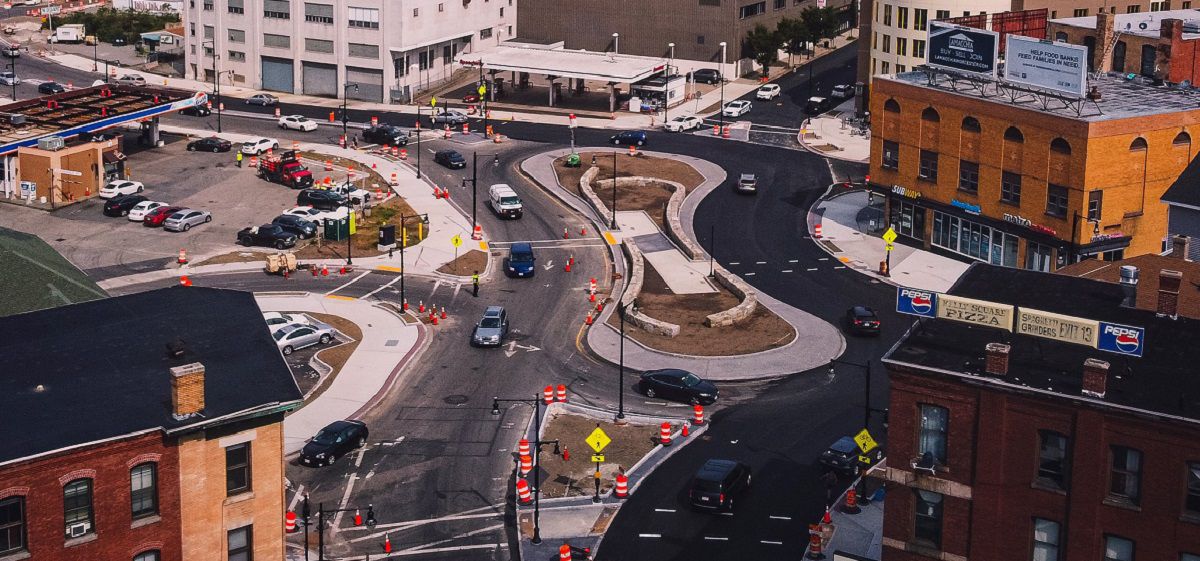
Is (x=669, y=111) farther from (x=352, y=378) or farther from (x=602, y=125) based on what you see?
(x=352, y=378)

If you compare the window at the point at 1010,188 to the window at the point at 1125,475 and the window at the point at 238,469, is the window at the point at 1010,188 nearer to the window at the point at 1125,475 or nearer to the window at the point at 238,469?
the window at the point at 1125,475

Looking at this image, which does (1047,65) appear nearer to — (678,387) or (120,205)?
(678,387)

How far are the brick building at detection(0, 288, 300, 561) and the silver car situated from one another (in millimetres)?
31866

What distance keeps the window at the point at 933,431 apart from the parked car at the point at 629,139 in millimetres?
90063

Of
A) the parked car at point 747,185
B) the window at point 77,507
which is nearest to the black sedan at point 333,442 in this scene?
the window at point 77,507

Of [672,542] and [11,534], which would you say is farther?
[672,542]

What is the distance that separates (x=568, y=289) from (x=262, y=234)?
74.2 feet

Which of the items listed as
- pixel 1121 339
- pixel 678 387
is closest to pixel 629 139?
pixel 678 387

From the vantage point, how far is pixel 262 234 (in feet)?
365

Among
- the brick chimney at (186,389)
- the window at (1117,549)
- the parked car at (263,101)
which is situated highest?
the brick chimney at (186,389)

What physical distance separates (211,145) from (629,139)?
36.0 meters

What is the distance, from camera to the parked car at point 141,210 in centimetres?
11650

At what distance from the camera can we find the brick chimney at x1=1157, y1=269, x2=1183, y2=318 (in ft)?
191

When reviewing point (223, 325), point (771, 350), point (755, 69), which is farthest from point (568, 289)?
point (755, 69)
